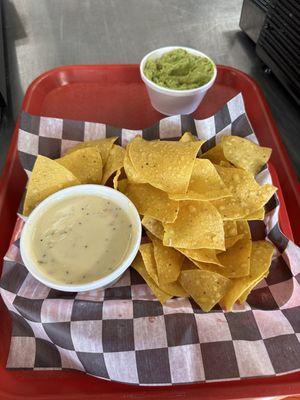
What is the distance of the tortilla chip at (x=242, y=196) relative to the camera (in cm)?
108

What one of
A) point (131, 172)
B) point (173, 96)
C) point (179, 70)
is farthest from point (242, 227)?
point (179, 70)

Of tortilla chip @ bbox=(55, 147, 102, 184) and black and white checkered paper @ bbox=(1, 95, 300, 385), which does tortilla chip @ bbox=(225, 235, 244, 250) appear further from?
tortilla chip @ bbox=(55, 147, 102, 184)

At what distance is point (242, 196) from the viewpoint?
1.10 m

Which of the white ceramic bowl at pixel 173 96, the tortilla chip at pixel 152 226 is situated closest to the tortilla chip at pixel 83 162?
the tortilla chip at pixel 152 226

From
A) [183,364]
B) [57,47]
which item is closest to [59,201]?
[183,364]

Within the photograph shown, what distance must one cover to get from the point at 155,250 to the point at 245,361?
37 cm

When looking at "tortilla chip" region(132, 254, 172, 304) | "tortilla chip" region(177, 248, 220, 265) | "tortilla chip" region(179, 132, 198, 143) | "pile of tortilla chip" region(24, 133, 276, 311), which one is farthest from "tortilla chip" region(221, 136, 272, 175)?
"tortilla chip" region(132, 254, 172, 304)

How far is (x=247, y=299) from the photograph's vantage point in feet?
3.43

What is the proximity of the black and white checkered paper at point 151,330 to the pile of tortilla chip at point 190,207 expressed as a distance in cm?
5

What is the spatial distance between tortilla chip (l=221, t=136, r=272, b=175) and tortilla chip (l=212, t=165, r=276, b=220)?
58 mm

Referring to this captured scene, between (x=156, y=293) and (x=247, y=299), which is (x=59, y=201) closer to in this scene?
(x=156, y=293)

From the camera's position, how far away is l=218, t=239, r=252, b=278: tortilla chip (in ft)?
3.31

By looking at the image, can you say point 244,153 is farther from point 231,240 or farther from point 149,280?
point 149,280

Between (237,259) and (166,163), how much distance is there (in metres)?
0.35
